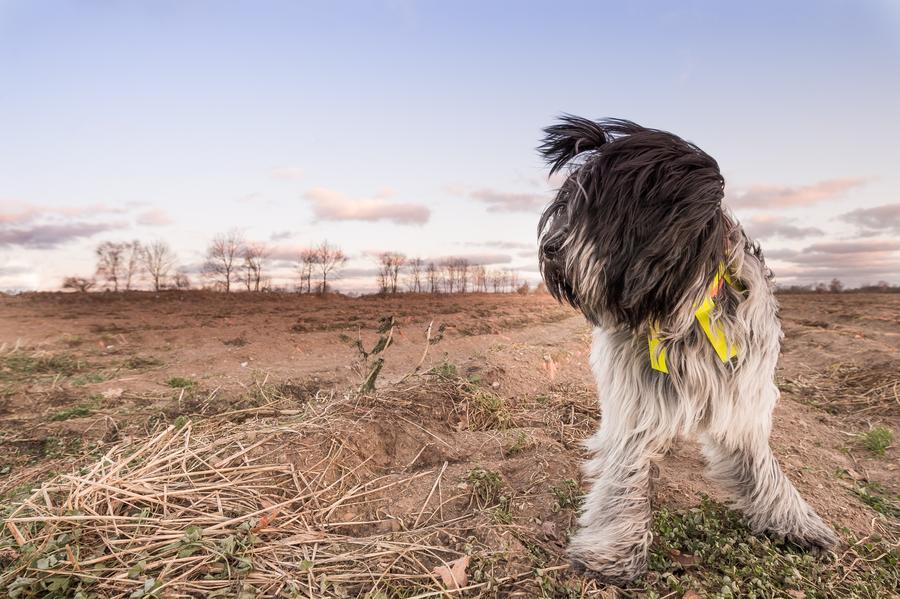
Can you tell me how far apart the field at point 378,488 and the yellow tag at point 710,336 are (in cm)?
130

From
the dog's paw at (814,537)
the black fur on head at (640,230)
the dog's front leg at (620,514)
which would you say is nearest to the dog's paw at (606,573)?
the dog's front leg at (620,514)

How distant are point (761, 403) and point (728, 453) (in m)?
0.55

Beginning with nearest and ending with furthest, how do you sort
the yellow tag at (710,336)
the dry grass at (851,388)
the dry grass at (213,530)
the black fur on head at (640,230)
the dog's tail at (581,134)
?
1. the dry grass at (213,530)
2. the black fur on head at (640,230)
3. the yellow tag at (710,336)
4. the dog's tail at (581,134)
5. the dry grass at (851,388)

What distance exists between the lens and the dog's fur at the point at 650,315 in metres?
2.80

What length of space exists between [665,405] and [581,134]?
183 cm

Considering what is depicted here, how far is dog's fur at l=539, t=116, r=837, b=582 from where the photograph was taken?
9.20 feet

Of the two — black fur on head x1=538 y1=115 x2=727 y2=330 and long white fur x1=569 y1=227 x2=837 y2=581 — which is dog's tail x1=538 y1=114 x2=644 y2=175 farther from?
long white fur x1=569 y1=227 x2=837 y2=581

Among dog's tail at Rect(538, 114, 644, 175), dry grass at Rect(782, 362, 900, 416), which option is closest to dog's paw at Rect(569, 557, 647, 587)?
dog's tail at Rect(538, 114, 644, 175)

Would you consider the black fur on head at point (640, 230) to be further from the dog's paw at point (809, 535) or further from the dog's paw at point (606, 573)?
the dog's paw at point (809, 535)

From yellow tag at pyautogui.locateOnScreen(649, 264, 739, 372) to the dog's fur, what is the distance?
4 cm

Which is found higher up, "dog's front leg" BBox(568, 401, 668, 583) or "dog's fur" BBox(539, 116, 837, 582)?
"dog's fur" BBox(539, 116, 837, 582)

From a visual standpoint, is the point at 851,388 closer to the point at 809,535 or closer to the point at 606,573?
the point at 809,535

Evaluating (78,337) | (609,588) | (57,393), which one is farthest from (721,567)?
(78,337)

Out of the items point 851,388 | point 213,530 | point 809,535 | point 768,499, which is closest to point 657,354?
point 768,499
